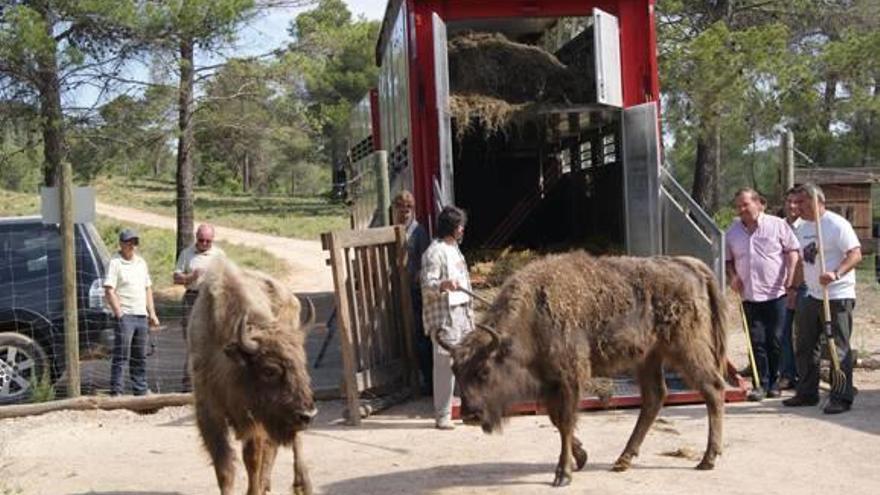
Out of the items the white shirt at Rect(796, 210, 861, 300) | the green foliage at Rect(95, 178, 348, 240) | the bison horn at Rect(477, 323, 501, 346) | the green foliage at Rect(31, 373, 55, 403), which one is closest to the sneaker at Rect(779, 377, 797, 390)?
the white shirt at Rect(796, 210, 861, 300)

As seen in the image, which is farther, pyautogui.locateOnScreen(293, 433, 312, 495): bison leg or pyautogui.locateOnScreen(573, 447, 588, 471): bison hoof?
pyautogui.locateOnScreen(573, 447, 588, 471): bison hoof

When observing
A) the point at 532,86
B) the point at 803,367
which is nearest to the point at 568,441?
the point at 803,367

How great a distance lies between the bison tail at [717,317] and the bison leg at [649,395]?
425 mm

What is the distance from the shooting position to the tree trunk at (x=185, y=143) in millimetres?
16984

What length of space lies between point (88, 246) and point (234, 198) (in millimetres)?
41517

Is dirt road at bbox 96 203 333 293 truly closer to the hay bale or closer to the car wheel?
the hay bale

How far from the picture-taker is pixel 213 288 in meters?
A: 6.23

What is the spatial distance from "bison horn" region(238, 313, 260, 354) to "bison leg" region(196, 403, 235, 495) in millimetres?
765

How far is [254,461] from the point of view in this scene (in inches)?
243

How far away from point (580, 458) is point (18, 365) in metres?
6.05

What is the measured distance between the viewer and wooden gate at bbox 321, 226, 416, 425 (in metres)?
8.98

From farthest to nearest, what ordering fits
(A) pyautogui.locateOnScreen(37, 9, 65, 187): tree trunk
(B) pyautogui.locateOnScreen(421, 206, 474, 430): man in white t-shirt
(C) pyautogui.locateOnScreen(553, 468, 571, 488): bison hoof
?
(A) pyautogui.locateOnScreen(37, 9, 65, 187): tree trunk → (B) pyautogui.locateOnScreen(421, 206, 474, 430): man in white t-shirt → (C) pyautogui.locateOnScreen(553, 468, 571, 488): bison hoof

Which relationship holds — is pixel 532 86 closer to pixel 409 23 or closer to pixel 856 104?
pixel 409 23

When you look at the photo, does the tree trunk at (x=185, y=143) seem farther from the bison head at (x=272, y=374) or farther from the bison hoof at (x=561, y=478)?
the bison hoof at (x=561, y=478)
